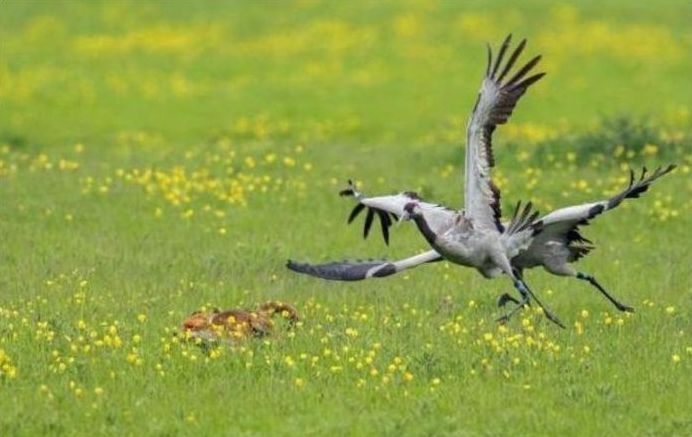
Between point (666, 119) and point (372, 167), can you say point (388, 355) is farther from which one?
point (666, 119)

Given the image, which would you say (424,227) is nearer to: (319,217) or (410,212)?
(410,212)

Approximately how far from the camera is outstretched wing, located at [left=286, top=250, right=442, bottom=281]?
41.1 ft

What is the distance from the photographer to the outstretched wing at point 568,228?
12383 millimetres

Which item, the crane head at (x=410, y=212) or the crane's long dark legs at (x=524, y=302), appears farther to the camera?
the crane's long dark legs at (x=524, y=302)

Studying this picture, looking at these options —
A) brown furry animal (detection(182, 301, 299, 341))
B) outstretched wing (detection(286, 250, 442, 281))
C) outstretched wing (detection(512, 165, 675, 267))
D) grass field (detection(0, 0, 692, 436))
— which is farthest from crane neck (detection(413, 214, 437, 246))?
brown furry animal (detection(182, 301, 299, 341))

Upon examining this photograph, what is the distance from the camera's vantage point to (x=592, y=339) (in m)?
12.5

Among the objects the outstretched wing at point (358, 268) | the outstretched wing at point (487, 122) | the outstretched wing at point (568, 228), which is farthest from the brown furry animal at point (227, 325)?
the outstretched wing at point (568, 228)

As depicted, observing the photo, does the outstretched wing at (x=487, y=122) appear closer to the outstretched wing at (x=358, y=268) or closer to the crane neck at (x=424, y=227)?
the crane neck at (x=424, y=227)

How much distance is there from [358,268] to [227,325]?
1.24m

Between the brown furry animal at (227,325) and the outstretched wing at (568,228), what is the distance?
2130 mm

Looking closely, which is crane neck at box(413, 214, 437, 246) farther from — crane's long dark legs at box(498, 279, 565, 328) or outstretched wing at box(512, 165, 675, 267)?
outstretched wing at box(512, 165, 675, 267)

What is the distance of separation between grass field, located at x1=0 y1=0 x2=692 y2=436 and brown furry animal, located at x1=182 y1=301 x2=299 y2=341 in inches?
5.5

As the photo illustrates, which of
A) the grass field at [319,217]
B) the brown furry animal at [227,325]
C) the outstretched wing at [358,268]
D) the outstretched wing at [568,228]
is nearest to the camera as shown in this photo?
the grass field at [319,217]

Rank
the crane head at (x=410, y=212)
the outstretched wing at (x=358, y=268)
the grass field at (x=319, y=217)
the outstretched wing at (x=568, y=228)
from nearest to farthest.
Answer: the grass field at (x=319, y=217)
the crane head at (x=410, y=212)
the outstretched wing at (x=568, y=228)
the outstretched wing at (x=358, y=268)
